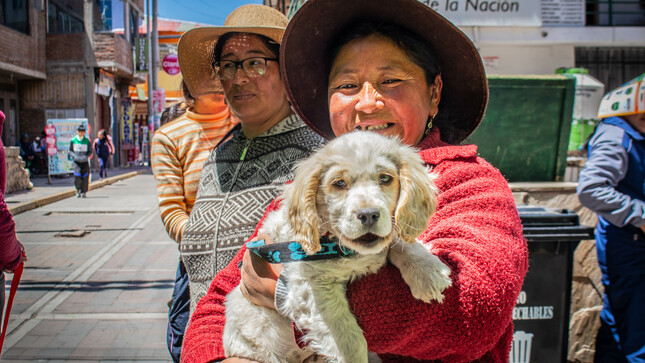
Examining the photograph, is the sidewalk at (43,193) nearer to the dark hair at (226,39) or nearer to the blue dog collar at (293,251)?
the dark hair at (226,39)

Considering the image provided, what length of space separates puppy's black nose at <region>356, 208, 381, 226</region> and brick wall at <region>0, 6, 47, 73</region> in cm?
1416

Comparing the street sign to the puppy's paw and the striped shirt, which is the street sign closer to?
the striped shirt

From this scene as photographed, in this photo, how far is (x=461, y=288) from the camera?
1.28 meters

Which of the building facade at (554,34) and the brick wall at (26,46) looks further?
the brick wall at (26,46)

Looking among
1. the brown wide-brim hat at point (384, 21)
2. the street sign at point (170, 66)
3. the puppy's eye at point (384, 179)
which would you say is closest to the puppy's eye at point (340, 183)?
the puppy's eye at point (384, 179)

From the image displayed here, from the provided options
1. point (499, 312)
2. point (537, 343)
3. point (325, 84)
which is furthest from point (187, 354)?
point (537, 343)

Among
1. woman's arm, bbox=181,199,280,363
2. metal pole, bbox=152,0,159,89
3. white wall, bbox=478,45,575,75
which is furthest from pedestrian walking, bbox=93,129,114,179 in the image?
woman's arm, bbox=181,199,280,363

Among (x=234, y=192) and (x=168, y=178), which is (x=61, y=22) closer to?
(x=168, y=178)

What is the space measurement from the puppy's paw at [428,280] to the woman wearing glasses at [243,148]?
1.17 metres

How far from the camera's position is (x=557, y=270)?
131 inches

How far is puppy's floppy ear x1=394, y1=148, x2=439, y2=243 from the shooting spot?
1.38 metres

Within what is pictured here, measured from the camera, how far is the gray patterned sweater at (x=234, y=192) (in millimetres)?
2334

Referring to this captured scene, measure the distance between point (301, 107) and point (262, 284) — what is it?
0.93 metres

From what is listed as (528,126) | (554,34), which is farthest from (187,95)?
(554,34)
